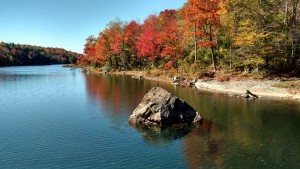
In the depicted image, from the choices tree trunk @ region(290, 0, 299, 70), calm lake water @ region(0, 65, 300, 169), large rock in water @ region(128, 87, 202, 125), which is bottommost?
calm lake water @ region(0, 65, 300, 169)

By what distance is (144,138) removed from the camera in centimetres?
2717

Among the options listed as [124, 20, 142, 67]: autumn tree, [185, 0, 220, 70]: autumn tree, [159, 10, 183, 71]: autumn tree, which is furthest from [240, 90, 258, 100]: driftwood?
[124, 20, 142, 67]: autumn tree

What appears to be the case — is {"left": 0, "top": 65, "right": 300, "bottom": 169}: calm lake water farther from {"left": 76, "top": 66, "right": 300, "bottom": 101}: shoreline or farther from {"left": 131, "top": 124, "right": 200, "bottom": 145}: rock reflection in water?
{"left": 76, "top": 66, "right": 300, "bottom": 101}: shoreline

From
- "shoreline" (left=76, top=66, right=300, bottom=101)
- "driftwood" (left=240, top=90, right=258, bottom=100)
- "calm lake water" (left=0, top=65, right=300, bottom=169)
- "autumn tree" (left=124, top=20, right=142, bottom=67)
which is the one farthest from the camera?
"autumn tree" (left=124, top=20, right=142, bottom=67)

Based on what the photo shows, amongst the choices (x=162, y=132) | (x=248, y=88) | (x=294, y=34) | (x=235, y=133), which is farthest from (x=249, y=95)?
(x=162, y=132)

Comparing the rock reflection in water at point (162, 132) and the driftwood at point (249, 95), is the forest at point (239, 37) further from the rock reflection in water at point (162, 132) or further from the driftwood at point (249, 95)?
the rock reflection in water at point (162, 132)

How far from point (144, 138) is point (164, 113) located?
15.8 ft

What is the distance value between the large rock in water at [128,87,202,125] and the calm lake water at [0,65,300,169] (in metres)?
1.49

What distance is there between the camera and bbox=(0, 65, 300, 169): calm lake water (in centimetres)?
2172

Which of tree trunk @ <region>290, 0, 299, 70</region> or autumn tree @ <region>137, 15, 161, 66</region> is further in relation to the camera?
autumn tree @ <region>137, 15, 161, 66</region>

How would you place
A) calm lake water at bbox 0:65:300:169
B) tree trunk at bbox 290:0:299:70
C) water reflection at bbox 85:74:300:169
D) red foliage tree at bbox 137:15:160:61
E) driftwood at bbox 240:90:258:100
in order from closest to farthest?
1. calm lake water at bbox 0:65:300:169
2. water reflection at bbox 85:74:300:169
3. driftwood at bbox 240:90:258:100
4. tree trunk at bbox 290:0:299:70
5. red foliage tree at bbox 137:15:160:61

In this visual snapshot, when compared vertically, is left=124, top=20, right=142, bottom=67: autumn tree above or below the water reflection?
above

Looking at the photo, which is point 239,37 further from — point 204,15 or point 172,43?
point 172,43

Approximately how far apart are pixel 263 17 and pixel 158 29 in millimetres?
39143
